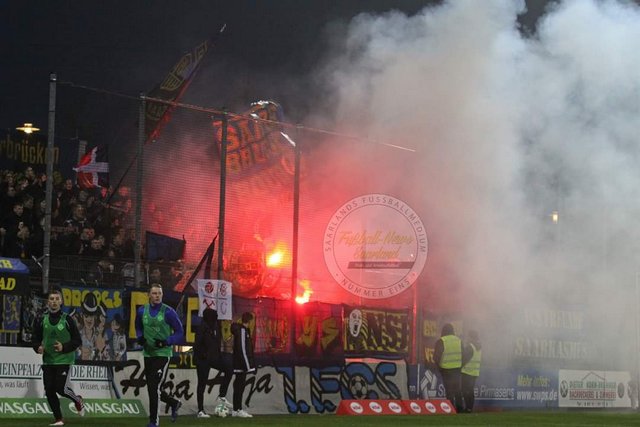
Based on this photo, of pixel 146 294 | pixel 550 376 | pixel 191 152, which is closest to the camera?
pixel 146 294

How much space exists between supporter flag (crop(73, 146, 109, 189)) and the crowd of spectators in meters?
0.21

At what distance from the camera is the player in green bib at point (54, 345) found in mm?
18234

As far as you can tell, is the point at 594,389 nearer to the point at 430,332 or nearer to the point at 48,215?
the point at 430,332

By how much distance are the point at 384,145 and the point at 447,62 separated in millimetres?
3164

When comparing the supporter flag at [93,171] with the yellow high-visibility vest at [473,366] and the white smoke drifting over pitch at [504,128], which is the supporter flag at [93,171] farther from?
the yellow high-visibility vest at [473,366]

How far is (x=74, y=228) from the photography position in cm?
2409

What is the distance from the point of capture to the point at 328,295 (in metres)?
27.5

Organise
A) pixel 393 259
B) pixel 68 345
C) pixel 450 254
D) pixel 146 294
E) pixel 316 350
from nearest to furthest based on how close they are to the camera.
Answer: pixel 68 345 → pixel 146 294 → pixel 316 350 → pixel 393 259 → pixel 450 254

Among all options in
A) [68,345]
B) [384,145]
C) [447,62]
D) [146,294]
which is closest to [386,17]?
[447,62]

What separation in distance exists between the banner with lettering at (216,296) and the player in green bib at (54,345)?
5.18 meters

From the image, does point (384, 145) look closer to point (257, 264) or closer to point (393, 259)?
point (393, 259)

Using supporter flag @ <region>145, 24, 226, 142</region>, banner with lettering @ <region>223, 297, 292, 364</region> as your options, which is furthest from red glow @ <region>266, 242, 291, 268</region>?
supporter flag @ <region>145, 24, 226, 142</region>

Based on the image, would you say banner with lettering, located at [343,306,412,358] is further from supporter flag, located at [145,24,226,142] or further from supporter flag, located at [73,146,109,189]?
supporter flag, located at [145,24,226,142]

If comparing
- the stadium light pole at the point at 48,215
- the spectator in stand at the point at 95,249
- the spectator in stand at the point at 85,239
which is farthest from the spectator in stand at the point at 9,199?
the stadium light pole at the point at 48,215
